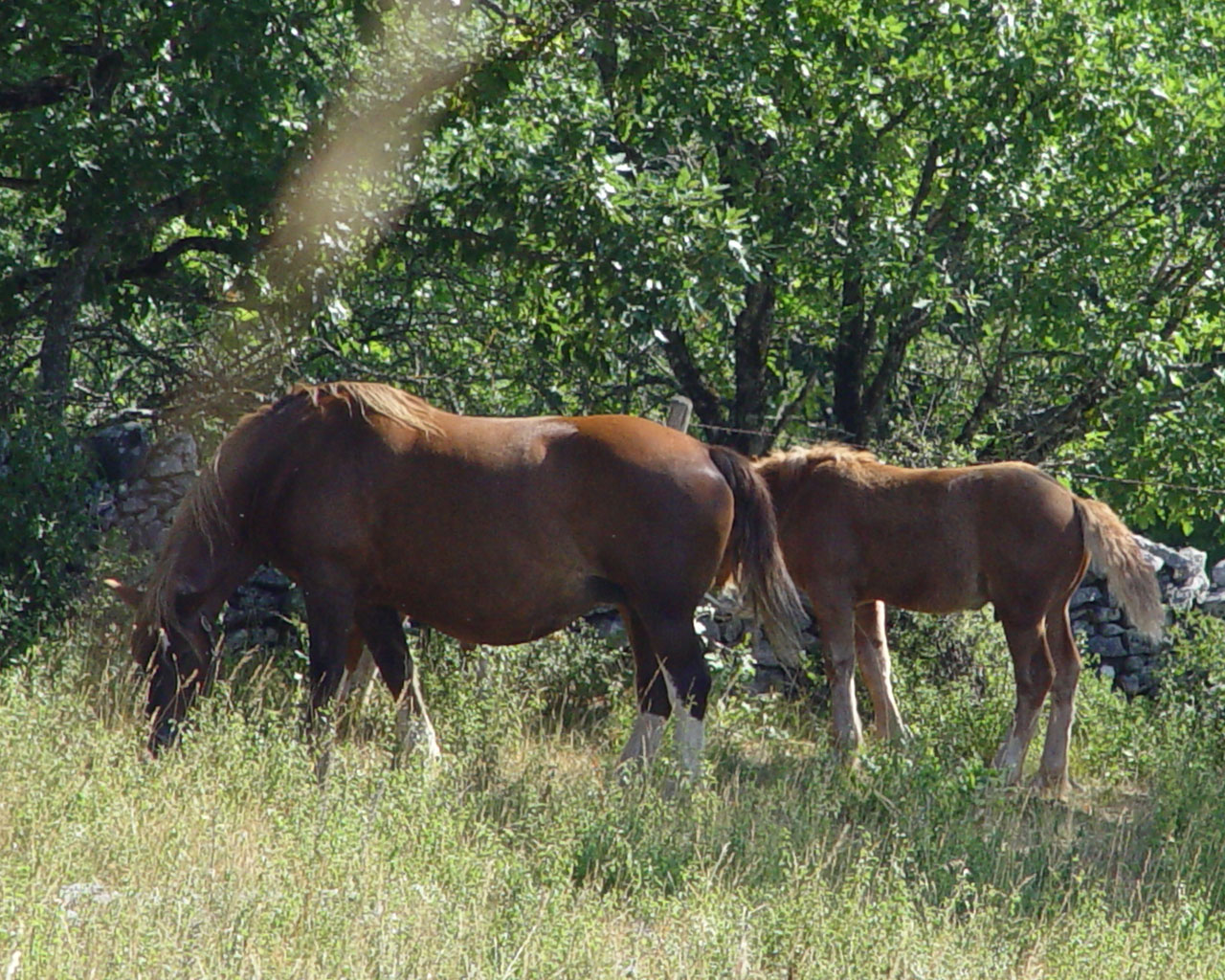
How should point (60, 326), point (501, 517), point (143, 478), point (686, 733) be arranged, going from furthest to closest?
point (143, 478) < point (60, 326) < point (501, 517) < point (686, 733)

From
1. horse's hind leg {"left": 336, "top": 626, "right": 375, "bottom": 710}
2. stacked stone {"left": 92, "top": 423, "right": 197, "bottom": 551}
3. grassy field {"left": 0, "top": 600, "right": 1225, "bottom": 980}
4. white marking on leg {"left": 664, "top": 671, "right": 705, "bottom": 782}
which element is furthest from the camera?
stacked stone {"left": 92, "top": 423, "right": 197, "bottom": 551}

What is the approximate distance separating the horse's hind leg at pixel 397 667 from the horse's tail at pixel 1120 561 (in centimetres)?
355

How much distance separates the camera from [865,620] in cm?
805

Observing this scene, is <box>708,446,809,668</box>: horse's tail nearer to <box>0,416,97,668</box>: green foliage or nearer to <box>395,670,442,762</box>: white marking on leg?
<box>395,670,442,762</box>: white marking on leg

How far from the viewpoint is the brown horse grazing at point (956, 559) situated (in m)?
7.35

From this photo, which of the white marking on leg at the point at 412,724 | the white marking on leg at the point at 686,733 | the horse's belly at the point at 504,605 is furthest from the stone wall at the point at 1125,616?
the white marking on leg at the point at 412,724

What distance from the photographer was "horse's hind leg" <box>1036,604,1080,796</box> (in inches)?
295

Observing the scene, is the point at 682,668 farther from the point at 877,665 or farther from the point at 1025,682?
the point at 1025,682

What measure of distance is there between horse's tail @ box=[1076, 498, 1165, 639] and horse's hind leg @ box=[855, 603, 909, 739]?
4.13 ft

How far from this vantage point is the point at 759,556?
6.79m

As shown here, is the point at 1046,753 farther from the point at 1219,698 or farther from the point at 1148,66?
the point at 1148,66

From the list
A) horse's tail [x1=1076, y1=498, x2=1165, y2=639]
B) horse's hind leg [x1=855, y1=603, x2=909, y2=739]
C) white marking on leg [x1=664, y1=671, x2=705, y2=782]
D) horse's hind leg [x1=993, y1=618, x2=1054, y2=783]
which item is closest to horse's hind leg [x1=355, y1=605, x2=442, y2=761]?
white marking on leg [x1=664, y1=671, x2=705, y2=782]

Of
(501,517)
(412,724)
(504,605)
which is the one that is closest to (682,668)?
(504,605)

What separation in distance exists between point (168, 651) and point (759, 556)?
2.79 metres
